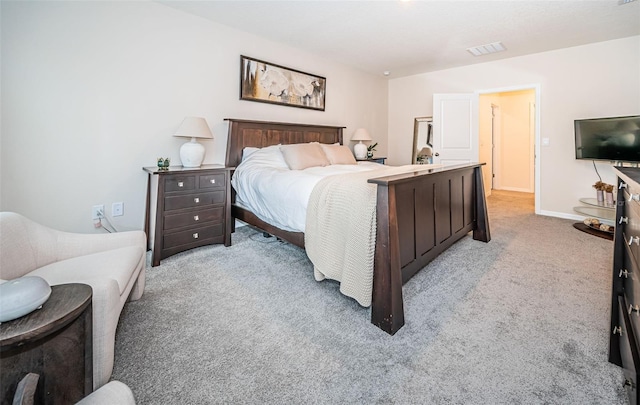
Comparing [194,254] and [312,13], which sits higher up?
[312,13]

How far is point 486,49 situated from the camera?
13.5 feet

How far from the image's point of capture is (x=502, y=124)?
22.4ft

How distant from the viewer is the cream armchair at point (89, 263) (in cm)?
113

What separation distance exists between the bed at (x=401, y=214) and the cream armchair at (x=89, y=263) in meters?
1.22

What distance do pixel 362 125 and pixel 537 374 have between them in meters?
4.68

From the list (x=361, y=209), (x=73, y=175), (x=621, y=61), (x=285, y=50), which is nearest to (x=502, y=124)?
(x=621, y=61)

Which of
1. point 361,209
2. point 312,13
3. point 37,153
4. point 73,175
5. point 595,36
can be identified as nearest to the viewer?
point 361,209

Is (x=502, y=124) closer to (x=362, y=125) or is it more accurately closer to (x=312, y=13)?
(x=362, y=125)

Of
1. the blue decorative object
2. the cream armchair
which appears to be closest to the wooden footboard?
the cream armchair

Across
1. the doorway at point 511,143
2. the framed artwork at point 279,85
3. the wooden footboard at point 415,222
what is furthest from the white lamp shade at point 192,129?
the doorway at point 511,143

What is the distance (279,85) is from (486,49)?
9.79 feet

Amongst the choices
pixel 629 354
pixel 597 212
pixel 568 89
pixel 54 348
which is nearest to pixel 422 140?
pixel 568 89

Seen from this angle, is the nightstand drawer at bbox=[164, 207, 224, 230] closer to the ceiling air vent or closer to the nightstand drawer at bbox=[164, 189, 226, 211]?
the nightstand drawer at bbox=[164, 189, 226, 211]

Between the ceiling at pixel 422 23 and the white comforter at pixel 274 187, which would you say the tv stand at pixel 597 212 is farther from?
the white comforter at pixel 274 187
